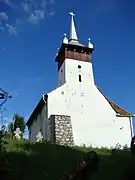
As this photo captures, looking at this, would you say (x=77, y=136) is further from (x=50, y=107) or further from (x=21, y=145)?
(x=21, y=145)

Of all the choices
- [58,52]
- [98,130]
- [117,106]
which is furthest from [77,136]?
[58,52]

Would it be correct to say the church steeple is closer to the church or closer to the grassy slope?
the church

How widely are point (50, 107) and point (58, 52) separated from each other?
7.50 meters

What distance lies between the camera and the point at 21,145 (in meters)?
15.0

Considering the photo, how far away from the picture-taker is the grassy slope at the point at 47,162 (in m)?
10.5

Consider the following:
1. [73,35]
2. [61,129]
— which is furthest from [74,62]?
[61,129]

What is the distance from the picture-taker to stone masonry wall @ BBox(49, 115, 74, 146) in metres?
23.4

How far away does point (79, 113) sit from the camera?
25.6 metres

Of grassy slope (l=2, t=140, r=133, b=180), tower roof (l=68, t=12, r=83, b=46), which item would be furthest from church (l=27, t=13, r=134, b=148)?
grassy slope (l=2, t=140, r=133, b=180)

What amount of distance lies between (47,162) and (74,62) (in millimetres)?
17256

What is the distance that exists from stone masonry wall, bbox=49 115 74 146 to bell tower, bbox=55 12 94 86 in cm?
395

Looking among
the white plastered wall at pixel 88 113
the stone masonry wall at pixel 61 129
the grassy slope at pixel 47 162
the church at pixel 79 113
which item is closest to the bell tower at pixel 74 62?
the church at pixel 79 113

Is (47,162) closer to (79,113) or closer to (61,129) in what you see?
(61,129)

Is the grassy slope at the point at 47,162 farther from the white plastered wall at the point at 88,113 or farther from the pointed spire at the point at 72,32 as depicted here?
the pointed spire at the point at 72,32
